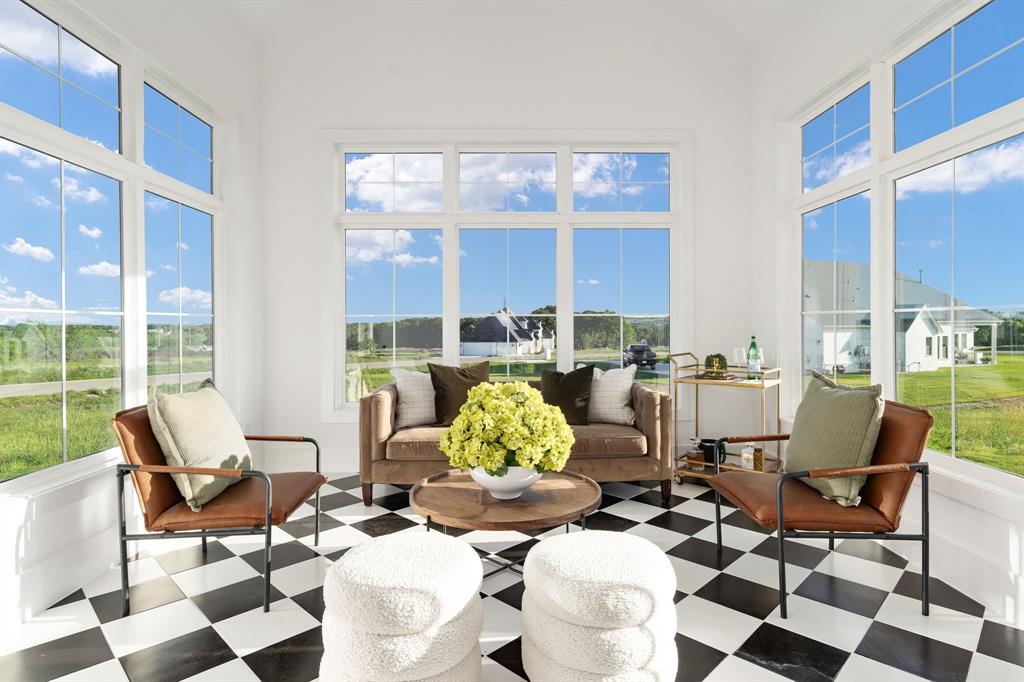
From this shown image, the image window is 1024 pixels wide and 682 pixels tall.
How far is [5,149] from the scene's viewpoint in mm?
2332

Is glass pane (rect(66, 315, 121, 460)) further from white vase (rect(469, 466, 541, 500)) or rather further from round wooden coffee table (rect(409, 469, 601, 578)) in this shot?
white vase (rect(469, 466, 541, 500))

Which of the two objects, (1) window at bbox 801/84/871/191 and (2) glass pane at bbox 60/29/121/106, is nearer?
(2) glass pane at bbox 60/29/121/106

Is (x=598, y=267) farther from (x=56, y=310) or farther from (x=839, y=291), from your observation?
(x=56, y=310)

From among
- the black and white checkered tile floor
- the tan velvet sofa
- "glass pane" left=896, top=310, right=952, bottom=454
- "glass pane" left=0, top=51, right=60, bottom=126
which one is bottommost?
the black and white checkered tile floor

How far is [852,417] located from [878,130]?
6.56 feet

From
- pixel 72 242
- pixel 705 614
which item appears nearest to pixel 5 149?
pixel 72 242

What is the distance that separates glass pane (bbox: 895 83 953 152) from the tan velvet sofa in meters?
2.15

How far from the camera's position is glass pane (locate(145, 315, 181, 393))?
336 centimetres

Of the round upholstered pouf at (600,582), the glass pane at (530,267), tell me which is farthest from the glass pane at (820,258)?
the round upholstered pouf at (600,582)

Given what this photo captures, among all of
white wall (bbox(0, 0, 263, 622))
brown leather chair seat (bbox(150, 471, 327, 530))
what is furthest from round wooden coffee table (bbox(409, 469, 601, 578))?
white wall (bbox(0, 0, 263, 622))

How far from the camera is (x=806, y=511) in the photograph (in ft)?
7.56

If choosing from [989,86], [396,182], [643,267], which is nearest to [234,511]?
[396,182]

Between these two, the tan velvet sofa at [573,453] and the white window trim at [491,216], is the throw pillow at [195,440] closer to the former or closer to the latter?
the tan velvet sofa at [573,453]

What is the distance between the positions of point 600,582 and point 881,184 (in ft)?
10.2
